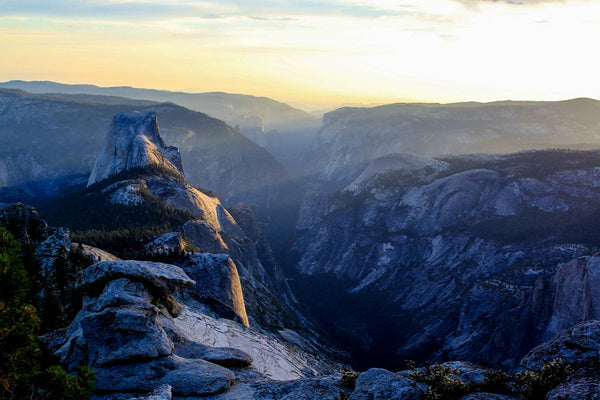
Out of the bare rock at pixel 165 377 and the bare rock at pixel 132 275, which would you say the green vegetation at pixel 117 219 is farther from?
the bare rock at pixel 165 377

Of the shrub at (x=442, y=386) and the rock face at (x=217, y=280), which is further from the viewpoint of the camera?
the rock face at (x=217, y=280)

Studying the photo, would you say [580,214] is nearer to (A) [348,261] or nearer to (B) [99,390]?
(A) [348,261]

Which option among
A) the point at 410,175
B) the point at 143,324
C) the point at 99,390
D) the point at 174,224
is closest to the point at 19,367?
the point at 99,390

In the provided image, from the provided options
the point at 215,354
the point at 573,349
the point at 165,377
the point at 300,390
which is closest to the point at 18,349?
the point at 165,377

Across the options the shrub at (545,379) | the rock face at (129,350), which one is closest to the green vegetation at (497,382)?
the shrub at (545,379)

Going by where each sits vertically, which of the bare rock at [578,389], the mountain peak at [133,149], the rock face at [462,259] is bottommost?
the rock face at [462,259]

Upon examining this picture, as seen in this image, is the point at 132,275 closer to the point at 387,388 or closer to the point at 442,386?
the point at 387,388

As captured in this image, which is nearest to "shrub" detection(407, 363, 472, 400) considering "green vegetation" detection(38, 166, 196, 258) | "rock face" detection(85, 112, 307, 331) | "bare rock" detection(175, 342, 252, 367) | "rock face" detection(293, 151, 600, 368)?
"bare rock" detection(175, 342, 252, 367)
